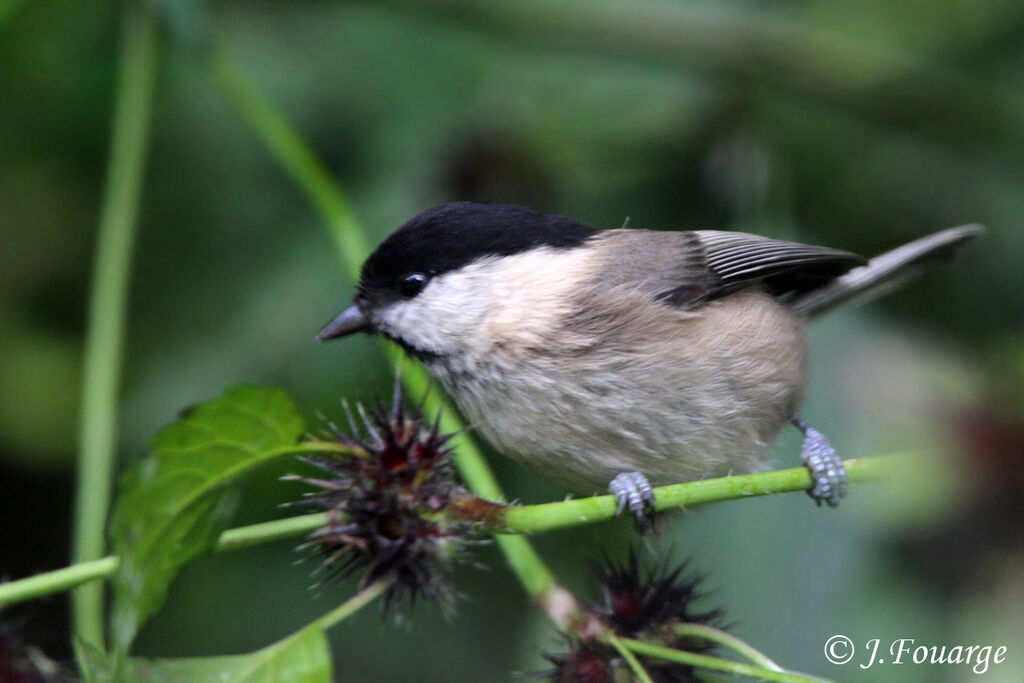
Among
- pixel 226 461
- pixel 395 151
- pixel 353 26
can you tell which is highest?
pixel 353 26

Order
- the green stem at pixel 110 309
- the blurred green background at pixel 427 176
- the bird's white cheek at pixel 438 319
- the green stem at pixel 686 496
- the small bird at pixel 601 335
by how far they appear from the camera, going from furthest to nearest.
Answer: the blurred green background at pixel 427 176 < the green stem at pixel 110 309 < the bird's white cheek at pixel 438 319 < the small bird at pixel 601 335 < the green stem at pixel 686 496

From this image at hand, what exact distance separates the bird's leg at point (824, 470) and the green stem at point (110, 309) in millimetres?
1252

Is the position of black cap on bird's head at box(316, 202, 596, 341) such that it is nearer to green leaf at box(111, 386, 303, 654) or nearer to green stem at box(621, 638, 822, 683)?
green leaf at box(111, 386, 303, 654)

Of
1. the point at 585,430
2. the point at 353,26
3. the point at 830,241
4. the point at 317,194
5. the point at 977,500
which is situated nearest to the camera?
the point at 585,430

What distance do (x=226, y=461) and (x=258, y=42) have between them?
6.71 ft

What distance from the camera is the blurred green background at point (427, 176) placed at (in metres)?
2.87

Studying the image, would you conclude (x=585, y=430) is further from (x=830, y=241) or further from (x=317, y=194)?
(x=830, y=241)

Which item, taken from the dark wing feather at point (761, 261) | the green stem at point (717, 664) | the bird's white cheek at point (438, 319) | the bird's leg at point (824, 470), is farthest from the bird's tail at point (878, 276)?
the green stem at point (717, 664)

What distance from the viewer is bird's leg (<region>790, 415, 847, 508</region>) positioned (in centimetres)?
175

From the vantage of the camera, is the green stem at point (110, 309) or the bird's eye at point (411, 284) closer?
the bird's eye at point (411, 284)

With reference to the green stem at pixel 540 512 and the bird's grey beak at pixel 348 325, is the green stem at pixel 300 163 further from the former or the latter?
the green stem at pixel 540 512

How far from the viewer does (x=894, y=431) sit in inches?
81.4

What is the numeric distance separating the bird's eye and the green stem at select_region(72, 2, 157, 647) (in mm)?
752

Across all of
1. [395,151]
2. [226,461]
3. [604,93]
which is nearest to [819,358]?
[604,93]
